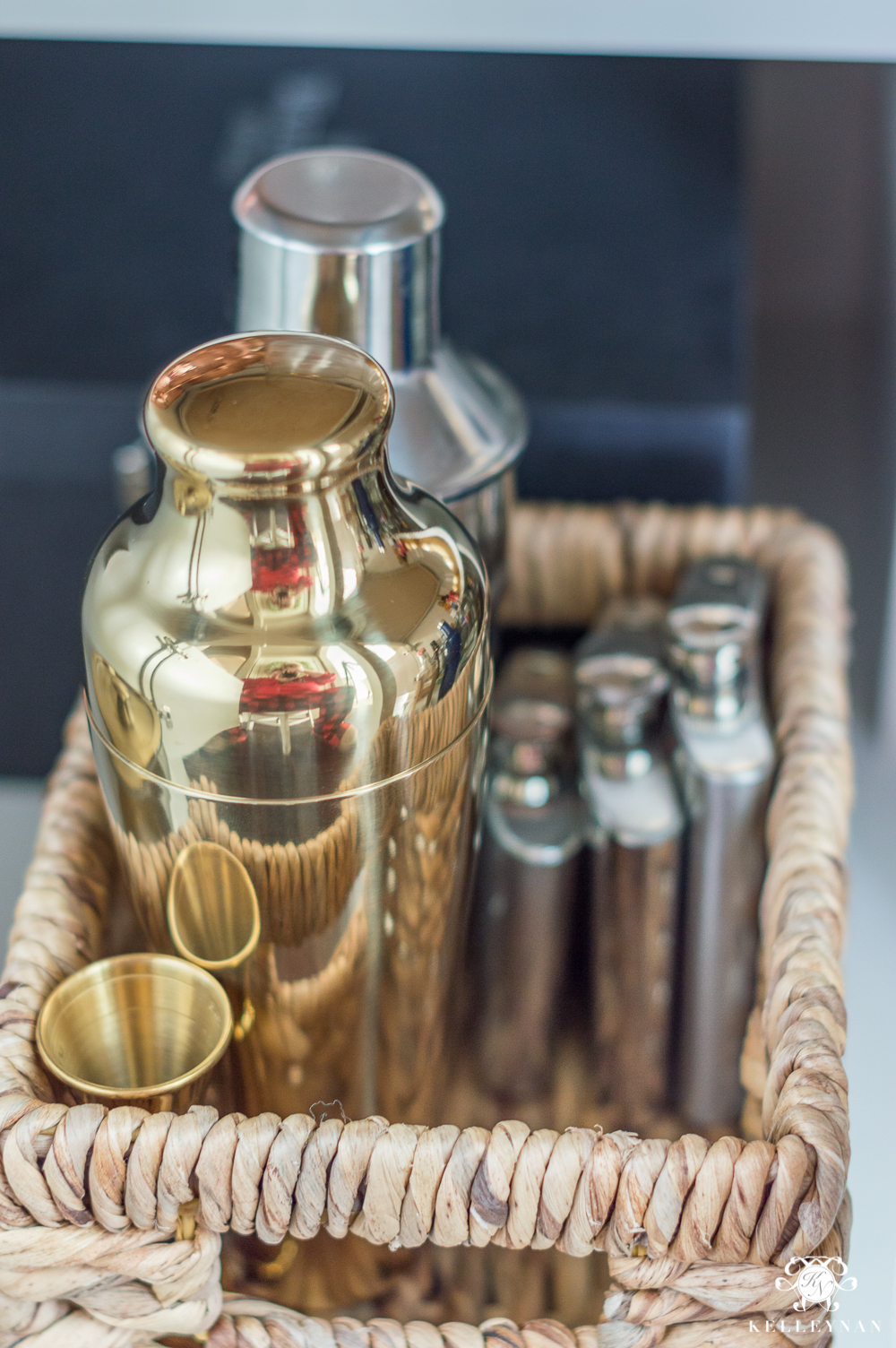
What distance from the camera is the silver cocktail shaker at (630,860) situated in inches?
16.7

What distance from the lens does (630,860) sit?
16.8 inches

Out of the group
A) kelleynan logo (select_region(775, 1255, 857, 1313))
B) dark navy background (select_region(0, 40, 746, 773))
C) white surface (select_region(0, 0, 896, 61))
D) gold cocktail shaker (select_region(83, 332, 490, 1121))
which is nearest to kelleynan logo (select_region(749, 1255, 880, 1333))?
kelleynan logo (select_region(775, 1255, 857, 1313))

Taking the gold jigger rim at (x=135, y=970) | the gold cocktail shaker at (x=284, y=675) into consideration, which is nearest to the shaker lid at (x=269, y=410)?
the gold cocktail shaker at (x=284, y=675)

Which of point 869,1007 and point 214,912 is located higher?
point 214,912

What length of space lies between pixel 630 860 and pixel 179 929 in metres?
0.15

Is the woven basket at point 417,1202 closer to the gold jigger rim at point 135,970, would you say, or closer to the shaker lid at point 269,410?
the gold jigger rim at point 135,970

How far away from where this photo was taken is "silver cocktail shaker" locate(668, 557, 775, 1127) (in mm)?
425

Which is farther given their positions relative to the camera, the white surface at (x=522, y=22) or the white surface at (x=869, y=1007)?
the white surface at (x=522, y=22)

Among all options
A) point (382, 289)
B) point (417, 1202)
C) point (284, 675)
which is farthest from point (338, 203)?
point (417, 1202)

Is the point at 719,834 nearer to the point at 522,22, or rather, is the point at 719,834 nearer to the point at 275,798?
the point at 275,798

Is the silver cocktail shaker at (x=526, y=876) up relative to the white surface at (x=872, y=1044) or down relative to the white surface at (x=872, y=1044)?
up

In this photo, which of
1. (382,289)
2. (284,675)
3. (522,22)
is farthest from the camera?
(522,22)

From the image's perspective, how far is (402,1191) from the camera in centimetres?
29

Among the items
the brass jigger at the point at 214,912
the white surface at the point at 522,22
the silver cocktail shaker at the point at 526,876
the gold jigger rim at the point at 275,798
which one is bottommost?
the silver cocktail shaker at the point at 526,876
